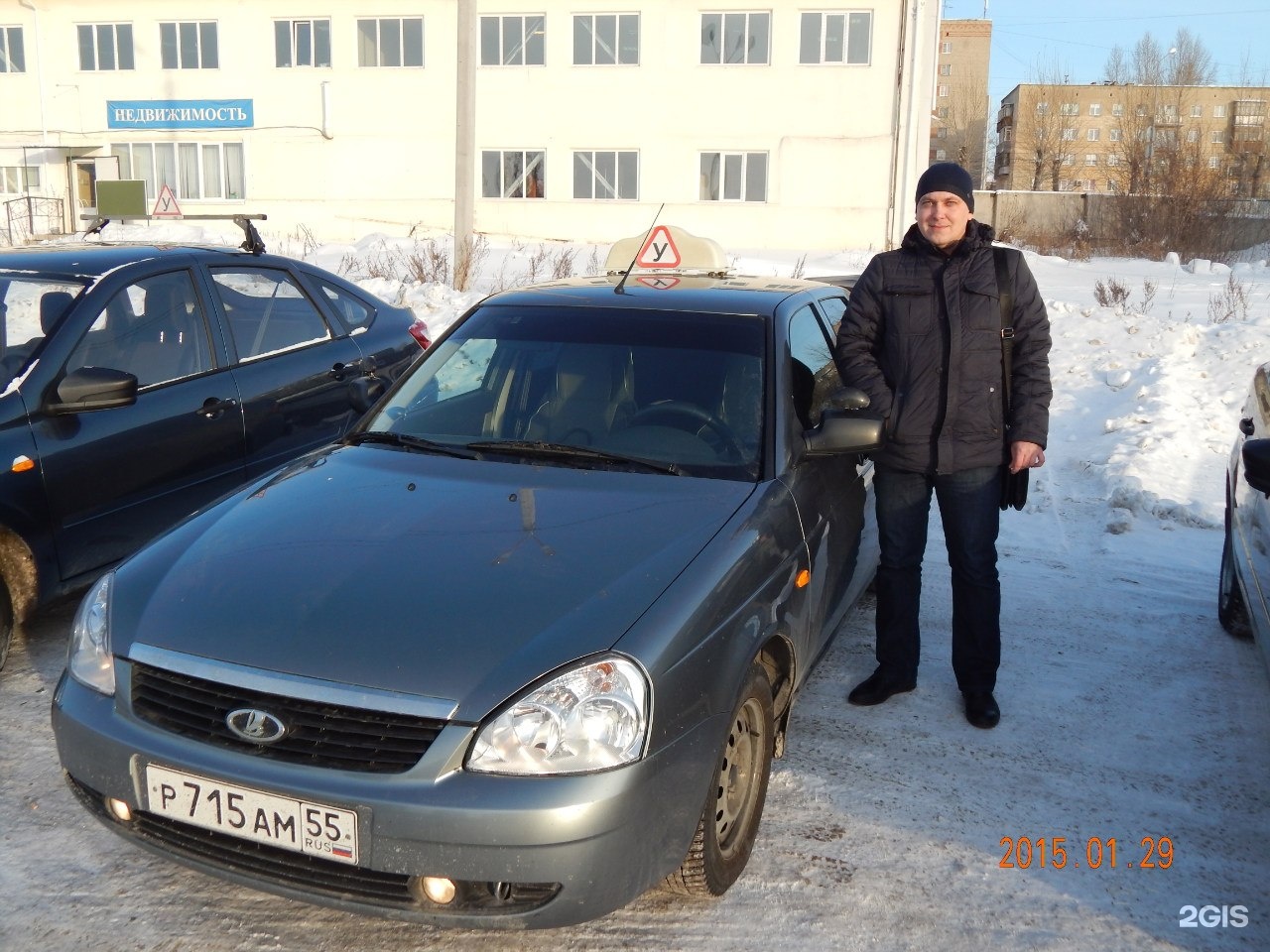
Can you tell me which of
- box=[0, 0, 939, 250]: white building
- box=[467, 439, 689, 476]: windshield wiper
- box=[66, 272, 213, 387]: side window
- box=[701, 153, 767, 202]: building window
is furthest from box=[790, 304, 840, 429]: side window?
box=[701, 153, 767, 202]: building window

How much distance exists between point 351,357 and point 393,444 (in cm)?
218

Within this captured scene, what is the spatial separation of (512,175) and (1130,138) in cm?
2327

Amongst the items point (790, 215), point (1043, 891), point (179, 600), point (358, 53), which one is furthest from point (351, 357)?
point (358, 53)

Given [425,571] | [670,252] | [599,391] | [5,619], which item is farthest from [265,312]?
[670,252]

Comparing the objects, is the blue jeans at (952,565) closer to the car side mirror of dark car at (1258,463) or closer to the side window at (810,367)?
the side window at (810,367)

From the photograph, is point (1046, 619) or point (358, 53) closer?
point (1046, 619)

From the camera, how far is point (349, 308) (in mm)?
6047

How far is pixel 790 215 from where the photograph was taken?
2778cm

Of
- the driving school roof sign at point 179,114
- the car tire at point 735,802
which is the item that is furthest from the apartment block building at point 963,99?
the car tire at point 735,802

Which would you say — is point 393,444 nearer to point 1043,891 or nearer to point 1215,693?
point 1043,891

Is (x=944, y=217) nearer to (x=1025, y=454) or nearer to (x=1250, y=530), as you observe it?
(x=1025, y=454)

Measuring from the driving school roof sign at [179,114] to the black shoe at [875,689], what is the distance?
2935cm

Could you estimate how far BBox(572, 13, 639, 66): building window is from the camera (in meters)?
27.6

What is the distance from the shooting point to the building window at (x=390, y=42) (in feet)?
93.6
